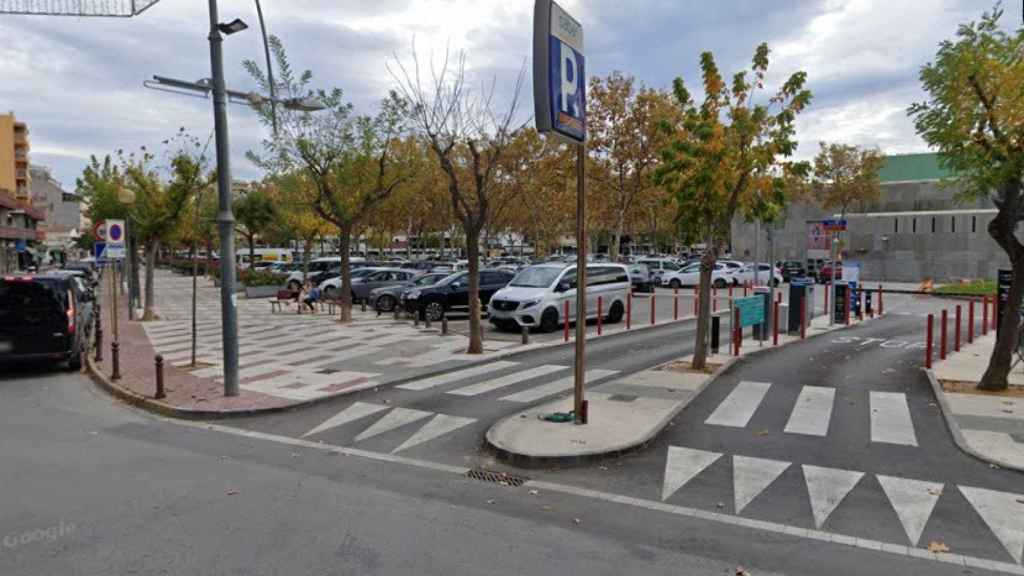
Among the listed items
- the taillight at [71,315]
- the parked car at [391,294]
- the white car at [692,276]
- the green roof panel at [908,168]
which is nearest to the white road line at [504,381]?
the taillight at [71,315]

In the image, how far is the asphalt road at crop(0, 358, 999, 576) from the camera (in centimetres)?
460

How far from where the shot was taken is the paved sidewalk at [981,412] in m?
7.17

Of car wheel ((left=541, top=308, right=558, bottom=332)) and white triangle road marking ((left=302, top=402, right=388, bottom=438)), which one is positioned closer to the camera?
white triangle road marking ((left=302, top=402, right=388, bottom=438))

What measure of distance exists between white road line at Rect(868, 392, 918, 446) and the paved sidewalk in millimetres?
451

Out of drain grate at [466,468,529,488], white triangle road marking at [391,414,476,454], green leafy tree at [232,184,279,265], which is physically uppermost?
green leafy tree at [232,184,279,265]

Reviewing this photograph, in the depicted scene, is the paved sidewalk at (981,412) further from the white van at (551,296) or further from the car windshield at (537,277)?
the car windshield at (537,277)

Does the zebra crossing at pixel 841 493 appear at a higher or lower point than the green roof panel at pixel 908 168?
lower

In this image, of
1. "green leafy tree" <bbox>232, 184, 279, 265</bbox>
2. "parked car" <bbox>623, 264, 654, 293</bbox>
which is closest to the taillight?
"parked car" <bbox>623, 264, 654, 293</bbox>

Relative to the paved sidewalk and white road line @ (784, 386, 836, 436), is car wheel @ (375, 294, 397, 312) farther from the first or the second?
the paved sidewalk

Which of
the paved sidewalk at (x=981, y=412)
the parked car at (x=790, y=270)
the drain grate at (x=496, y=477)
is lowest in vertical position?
the drain grate at (x=496, y=477)

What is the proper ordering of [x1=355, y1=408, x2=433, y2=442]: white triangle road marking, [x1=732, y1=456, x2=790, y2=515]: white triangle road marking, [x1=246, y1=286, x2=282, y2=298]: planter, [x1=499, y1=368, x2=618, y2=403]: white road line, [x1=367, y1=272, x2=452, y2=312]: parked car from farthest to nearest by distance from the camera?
[x1=246, y1=286, x2=282, y2=298]: planter → [x1=367, y1=272, x2=452, y2=312]: parked car → [x1=499, y1=368, x2=618, y2=403]: white road line → [x1=355, y1=408, x2=433, y2=442]: white triangle road marking → [x1=732, y1=456, x2=790, y2=515]: white triangle road marking

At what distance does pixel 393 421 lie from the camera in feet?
29.2

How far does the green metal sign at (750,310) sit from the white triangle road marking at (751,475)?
7336 mm

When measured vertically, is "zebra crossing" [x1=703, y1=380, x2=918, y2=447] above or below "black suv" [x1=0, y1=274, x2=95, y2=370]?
below
